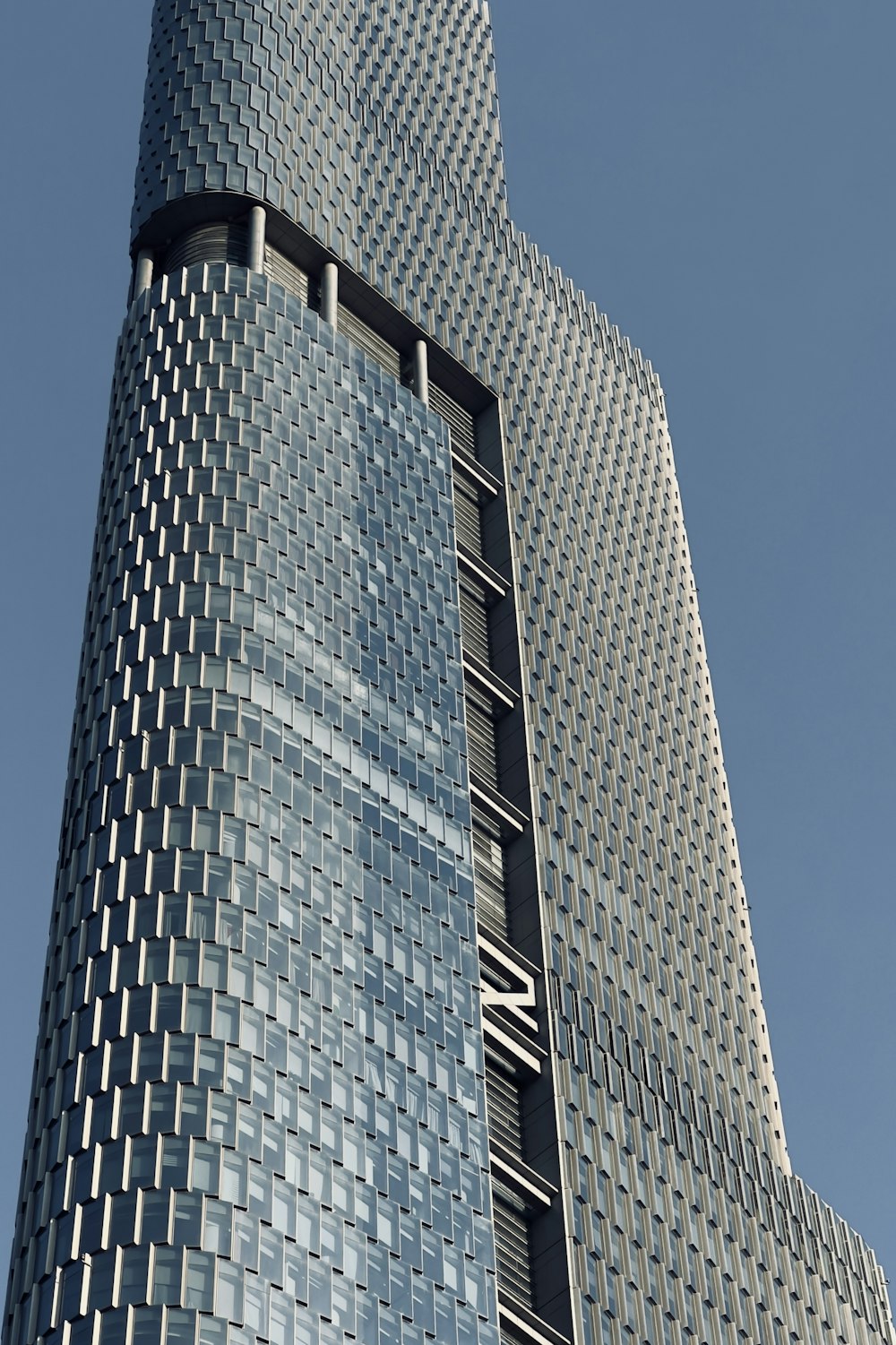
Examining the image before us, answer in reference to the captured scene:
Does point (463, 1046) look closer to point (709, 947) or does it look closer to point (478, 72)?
point (709, 947)

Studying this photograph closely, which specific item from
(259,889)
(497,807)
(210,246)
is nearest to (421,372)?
(210,246)

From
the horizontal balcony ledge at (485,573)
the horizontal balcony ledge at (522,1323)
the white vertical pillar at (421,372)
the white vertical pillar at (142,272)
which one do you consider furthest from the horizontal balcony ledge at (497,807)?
the white vertical pillar at (142,272)

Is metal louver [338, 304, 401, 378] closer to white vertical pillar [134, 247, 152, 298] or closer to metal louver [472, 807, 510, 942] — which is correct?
white vertical pillar [134, 247, 152, 298]

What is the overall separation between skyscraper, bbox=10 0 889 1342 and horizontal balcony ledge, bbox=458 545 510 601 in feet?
0.95

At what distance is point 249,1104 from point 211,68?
229ft

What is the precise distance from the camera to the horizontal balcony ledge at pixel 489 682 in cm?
11469

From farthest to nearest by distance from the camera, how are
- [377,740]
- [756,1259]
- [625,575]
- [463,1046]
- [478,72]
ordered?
1. [478,72]
2. [625,575]
3. [756,1259]
4. [377,740]
5. [463,1046]

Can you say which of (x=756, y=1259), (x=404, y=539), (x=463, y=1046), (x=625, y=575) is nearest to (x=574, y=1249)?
(x=463, y=1046)

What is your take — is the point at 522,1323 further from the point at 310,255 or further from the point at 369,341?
the point at 310,255

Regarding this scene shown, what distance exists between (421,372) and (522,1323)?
58.7 metres

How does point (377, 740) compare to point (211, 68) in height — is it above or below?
below

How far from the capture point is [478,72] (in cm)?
15838

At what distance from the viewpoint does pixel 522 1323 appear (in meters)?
88.8

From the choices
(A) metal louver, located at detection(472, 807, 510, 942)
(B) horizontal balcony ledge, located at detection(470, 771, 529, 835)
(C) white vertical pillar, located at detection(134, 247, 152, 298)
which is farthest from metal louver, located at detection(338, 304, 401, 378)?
(A) metal louver, located at detection(472, 807, 510, 942)
